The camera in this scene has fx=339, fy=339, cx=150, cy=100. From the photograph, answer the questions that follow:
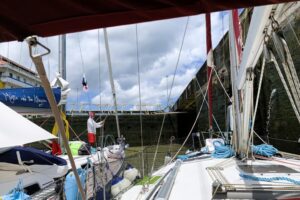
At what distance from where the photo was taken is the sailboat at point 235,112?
1.35 meters

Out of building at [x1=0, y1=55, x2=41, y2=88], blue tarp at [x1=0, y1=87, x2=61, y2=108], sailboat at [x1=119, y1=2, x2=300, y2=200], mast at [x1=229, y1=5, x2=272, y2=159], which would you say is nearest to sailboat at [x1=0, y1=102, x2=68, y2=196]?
sailboat at [x1=119, y1=2, x2=300, y2=200]

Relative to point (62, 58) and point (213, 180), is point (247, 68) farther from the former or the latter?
point (62, 58)

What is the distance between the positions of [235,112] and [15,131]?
252 cm

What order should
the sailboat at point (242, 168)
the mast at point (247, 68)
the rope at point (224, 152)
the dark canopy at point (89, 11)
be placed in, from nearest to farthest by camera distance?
the dark canopy at point (89, 11) → the mast at point (247, 68) → the sailboat at point (242, 168) → the rope at point (224, 152)

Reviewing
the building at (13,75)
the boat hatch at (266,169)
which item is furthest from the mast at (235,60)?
the building at (13,75)

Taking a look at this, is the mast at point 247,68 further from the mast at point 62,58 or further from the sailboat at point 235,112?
the mast at point 62,58

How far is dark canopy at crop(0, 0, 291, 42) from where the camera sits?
4.35ft

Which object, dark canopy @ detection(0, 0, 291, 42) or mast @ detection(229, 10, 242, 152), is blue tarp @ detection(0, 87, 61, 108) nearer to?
mast @ detection(229, 10, 242, 152)

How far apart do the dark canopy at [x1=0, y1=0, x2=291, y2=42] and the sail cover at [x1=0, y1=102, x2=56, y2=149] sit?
1.04m

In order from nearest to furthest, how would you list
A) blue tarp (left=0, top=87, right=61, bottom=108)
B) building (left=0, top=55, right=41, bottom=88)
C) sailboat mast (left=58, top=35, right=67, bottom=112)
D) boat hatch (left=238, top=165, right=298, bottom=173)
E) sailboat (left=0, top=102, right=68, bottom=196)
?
sailboat (left=0, top=102, right=68, bottom=196) < boat hatch (left=238, top=165, right=298, bottom=173) < blue tarp (left=0, top=87, right=61, bottom=108) < sailboat mast (left=58, top=35, right=67, bottom=112) < building (left=0, top=55, right=41, bottom=88)

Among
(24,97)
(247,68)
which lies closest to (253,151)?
(247,68)

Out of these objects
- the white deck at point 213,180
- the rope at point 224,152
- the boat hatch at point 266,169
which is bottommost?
the white deck at point 213,180

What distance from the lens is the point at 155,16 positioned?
1412mm

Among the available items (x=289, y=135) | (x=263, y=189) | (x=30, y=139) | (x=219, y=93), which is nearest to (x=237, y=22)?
(x=263, y=189)
